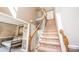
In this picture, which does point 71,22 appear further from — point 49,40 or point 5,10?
point 5,10

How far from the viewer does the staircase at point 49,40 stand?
4.88 feet

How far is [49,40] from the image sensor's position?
1532 millimetres

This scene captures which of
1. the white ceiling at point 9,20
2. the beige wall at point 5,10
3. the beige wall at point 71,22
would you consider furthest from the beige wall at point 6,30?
the beige wall at point 71,22

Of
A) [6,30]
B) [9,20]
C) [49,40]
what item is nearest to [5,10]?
[9,20]

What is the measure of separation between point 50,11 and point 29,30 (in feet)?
1.59

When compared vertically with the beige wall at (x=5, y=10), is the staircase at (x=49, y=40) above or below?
below

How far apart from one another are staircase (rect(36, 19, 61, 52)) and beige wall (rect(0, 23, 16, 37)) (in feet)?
1.58

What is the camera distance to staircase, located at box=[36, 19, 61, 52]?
58.6 inches


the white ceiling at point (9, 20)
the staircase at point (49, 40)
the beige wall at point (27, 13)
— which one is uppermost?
the beige wall at point (27, 13)

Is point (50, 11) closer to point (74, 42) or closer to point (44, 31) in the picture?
point (44, 31)

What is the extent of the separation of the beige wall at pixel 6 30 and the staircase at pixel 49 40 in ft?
1.58

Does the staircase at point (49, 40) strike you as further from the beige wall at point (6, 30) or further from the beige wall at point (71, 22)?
the beige wall at point (6, 30)
